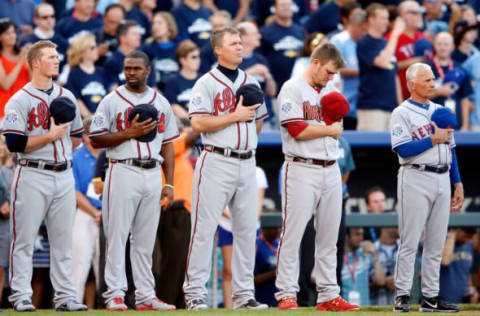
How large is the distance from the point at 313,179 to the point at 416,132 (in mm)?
902

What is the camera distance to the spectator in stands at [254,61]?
1002 cm

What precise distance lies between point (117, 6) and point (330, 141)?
5.26m

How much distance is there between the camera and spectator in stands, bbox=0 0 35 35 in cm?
1152

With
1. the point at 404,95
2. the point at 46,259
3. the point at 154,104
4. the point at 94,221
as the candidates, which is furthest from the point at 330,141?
the point at 404,95

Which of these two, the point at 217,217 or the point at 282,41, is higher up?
the point at 282,41

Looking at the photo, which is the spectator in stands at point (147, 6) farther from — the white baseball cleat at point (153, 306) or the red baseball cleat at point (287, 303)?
the red baseball cleat at point (287, 303)

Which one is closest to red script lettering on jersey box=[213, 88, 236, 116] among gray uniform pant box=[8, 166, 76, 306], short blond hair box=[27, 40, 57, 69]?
gray uniform pant box=[8, 166, 76, 306]

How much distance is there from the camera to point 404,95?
10781 mm

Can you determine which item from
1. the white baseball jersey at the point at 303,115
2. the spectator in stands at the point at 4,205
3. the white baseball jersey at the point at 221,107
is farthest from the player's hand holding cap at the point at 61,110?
the spectator in stands at the point at 4,205

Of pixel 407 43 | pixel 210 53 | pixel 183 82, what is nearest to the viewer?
pixel 183 82

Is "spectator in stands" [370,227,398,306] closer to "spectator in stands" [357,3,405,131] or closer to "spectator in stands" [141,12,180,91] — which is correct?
"spectator in stands" [357,3,405,131]

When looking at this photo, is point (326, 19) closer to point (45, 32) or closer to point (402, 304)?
point (45, 32)

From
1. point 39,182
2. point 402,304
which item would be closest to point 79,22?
point 39,182

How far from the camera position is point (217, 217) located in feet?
21.5
